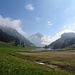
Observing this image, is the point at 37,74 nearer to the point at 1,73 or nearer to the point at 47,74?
the point at 47,74

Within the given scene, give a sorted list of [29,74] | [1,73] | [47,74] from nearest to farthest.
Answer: [1,73] → [29,74] → [47,74]

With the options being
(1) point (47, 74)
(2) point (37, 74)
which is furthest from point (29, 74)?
(1) point (47, 74)

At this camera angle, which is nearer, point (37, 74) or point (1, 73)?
point (1, 73)

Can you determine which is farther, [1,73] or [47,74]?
[47,74]

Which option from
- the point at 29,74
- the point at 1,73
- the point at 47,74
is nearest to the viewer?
the point at 1,73

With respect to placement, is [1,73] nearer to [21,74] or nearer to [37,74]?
[21,74]

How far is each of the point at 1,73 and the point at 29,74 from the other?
13.1ft

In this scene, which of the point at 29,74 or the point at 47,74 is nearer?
the point at 29,74

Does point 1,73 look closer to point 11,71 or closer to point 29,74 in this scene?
point 11,71

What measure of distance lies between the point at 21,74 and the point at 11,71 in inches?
63.6

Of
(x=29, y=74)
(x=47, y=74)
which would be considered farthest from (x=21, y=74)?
(x=47, y=74)

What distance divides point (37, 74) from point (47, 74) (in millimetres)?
2172

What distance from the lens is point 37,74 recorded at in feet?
88.3

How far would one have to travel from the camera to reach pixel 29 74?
1033 inches
